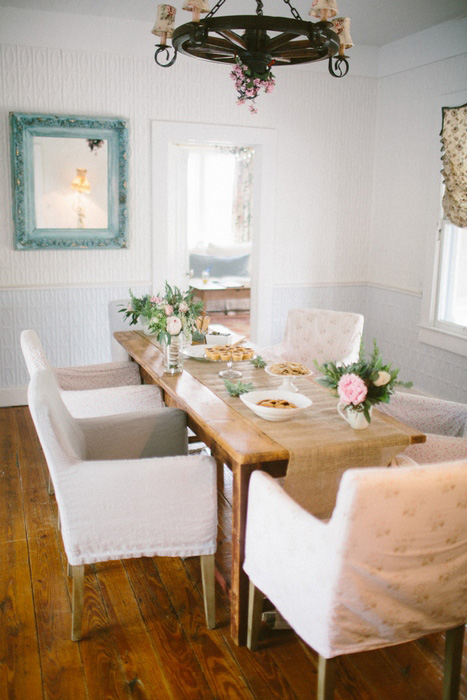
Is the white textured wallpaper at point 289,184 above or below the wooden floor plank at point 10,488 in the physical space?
above

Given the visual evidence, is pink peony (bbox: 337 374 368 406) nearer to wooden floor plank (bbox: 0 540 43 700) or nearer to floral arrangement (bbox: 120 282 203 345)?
floral arrangement (bbox: 120 282 203 345)

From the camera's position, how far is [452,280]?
4777 millimetres

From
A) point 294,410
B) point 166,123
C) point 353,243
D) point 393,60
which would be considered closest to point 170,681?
point 294,410

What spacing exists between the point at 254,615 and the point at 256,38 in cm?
202

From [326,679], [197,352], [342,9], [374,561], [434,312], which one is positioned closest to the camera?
[374,561]

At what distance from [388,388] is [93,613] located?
140 cm

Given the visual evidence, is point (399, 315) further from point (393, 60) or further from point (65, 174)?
point (65, 174)

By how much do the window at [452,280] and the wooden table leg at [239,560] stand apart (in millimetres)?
2994

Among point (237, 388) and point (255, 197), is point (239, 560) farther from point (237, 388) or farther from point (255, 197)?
point (255, 197)

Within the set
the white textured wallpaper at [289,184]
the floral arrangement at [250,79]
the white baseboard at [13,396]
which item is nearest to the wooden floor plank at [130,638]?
the floral arrangement at [250,79]

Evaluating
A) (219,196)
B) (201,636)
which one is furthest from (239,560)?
(219,196)

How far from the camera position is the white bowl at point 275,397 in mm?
2348

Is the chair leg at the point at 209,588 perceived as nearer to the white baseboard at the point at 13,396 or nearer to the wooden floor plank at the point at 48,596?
the wooden floor plank at the point at 48,596

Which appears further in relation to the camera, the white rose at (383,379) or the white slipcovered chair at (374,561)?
the white rose at (383,379)
